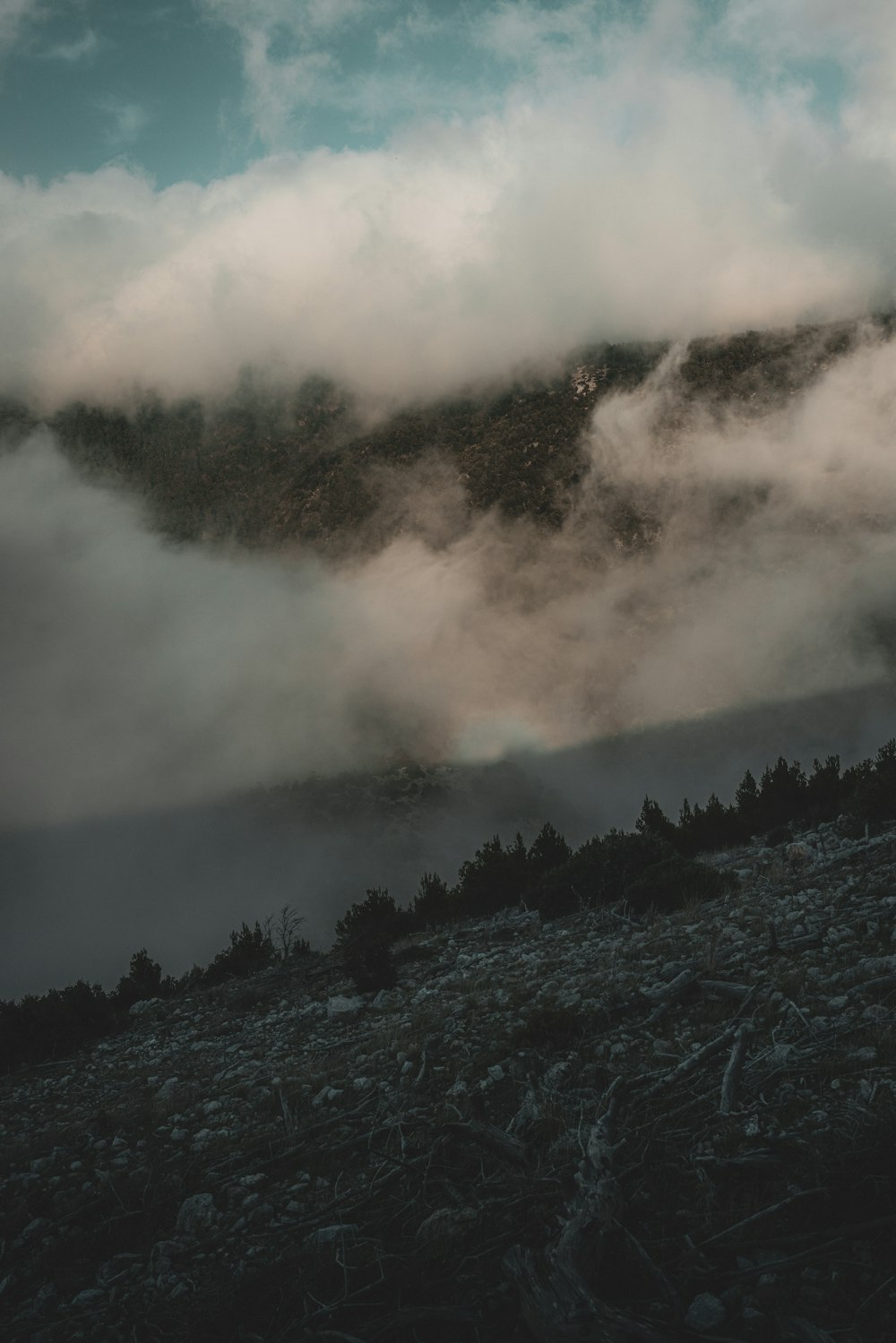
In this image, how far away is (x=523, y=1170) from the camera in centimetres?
547

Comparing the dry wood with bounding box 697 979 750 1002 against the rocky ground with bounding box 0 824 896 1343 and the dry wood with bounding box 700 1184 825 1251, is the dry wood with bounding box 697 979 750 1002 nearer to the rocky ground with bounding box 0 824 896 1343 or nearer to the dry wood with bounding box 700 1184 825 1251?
the rocky ground with bounding box 0 824 896 1343

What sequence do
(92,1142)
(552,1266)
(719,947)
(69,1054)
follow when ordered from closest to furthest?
1. (552,1266)
2. (92,1142)
3. (719,947)
4. (69,1054)

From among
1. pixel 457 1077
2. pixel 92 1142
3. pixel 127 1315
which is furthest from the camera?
pixel 92 1142

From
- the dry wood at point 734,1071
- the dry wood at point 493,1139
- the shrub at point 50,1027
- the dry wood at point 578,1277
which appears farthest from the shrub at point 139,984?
the dry wood at point 578,1277

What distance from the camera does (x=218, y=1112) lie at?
8.68 meters

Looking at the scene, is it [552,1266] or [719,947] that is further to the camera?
[719,947]

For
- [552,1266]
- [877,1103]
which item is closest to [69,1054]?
[552,1266]

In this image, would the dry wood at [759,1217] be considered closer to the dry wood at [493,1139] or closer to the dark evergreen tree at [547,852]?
the dry wood at [493,1139]

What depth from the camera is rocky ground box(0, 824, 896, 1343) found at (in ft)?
13.4

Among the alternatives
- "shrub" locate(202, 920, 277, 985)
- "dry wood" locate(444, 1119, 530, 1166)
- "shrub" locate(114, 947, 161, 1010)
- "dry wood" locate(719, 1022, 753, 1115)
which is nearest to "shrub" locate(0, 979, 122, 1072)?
"shrub" locate(114, 947, 161, 1010)

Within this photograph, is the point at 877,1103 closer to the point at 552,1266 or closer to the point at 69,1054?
the point at 552,1266

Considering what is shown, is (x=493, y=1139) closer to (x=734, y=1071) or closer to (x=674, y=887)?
(x=734, y=1071)

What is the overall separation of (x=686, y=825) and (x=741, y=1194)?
27063 mm

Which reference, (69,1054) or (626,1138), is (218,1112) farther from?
(69,1054)
